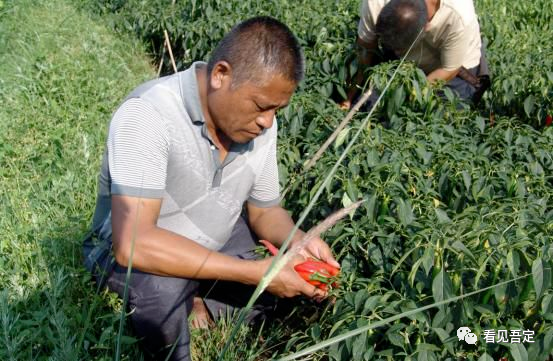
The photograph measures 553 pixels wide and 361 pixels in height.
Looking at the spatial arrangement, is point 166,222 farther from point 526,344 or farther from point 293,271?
point 526,344

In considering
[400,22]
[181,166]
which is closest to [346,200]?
[181,166]

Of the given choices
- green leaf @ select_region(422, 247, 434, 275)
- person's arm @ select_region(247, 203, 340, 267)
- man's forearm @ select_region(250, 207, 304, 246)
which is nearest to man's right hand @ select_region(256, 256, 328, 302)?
person's arm @ select_region(247, 203, 340, 267)

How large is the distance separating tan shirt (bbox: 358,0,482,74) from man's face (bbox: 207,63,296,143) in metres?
1.82

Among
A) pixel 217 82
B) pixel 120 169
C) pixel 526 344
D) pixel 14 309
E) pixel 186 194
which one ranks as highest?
pixel 217 82

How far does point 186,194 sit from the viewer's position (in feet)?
7.50

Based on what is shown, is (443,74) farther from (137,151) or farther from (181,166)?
(137,151)

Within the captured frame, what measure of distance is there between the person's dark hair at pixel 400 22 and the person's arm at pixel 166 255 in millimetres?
1777

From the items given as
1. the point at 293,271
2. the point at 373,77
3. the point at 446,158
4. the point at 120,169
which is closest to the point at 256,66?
the point at 120,169

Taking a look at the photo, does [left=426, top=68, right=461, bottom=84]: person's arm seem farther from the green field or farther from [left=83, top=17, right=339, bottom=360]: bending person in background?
[left=83, top=17, right=339, bottom=360]: bending person in background

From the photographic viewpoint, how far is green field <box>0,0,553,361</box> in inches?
71.1

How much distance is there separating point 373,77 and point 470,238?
1.25 meters

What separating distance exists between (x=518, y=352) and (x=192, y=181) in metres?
1.11

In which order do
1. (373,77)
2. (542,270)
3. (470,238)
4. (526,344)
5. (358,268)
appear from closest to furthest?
(542,270), (526,344), (470,238), (358,268), (373,77)

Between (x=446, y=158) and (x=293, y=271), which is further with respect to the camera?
(x=446, y=158)
